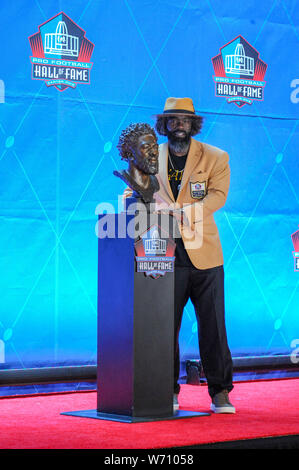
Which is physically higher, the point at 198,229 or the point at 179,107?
the point at 179,107

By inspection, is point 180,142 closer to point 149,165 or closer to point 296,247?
point 149,165

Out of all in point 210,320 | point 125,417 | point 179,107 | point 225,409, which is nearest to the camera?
point 125,417

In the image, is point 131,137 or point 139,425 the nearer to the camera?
point 139,425

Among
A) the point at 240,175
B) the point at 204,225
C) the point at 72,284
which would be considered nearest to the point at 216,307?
the point at 204,225

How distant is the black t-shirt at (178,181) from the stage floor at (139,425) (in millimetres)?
865

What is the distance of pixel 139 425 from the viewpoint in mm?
3904

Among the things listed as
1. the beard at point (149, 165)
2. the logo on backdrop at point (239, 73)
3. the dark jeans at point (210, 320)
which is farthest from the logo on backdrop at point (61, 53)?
the dark jeans at point (210, 320)

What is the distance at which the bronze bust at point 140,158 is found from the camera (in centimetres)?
418

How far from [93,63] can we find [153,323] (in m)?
2.04

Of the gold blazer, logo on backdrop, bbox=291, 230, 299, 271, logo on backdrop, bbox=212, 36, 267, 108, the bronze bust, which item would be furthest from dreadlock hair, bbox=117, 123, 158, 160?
logo on backdrop, bbox=291, 230, 299, 271

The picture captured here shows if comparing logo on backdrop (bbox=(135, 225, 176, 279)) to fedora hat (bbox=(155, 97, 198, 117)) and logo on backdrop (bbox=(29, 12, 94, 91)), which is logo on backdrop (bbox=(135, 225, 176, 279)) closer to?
→ fedora hat (bbox=(155, 97, 198, 117))

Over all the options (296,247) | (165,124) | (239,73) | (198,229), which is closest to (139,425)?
(198,229)

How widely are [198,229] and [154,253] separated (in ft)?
1.59
